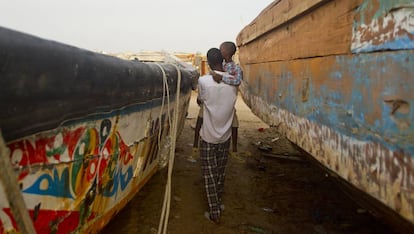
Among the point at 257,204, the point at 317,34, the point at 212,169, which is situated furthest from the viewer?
the point at 257,204

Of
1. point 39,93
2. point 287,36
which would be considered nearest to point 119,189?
point 39,93

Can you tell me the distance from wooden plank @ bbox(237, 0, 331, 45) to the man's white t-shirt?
720 millimetres

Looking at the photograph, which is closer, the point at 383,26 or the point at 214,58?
the point at 383,26

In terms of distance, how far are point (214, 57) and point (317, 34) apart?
1.22 meters

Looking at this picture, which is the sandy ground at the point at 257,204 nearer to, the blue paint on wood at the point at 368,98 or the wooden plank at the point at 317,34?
the wooden plank at the point at 317,34

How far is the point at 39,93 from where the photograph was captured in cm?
104

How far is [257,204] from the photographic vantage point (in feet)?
11.5

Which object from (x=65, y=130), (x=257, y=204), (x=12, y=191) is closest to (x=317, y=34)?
(x=65, y=130)

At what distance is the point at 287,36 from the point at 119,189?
1708 millimetres

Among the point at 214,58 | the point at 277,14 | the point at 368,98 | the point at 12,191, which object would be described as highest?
the point at 277,14

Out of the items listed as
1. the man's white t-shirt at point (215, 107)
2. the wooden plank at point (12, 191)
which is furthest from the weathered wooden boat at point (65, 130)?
the man's white t-shirt at point (215, 107)

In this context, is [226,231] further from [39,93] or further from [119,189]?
[39,93]

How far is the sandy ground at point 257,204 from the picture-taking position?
2.97m

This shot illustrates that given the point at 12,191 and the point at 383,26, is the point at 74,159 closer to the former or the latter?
the point at 12,191
